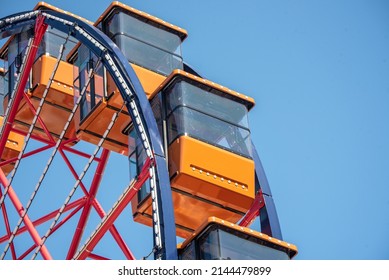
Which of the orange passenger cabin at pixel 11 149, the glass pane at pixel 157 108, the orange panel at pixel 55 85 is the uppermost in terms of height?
the orange passenger cabin at pixel 11 149

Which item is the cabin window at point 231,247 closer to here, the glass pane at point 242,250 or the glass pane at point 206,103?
the glass pane at point 242,250

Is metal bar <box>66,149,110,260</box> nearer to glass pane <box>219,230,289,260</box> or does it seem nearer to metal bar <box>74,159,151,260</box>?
metal bar <box>74,159,151,260</box>

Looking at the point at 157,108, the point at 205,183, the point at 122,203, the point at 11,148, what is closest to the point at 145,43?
the point at 157,108

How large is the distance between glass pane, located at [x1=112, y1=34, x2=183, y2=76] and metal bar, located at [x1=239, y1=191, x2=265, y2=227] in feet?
9.54

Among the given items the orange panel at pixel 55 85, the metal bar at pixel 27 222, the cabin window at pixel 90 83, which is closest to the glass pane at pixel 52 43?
the orange panel at pixel 55 85

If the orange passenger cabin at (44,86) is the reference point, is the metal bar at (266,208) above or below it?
below

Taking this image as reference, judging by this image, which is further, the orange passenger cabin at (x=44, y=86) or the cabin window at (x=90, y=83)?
the orange passenger cabin at (x=44, y=86)

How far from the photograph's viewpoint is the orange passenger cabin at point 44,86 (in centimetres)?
2570

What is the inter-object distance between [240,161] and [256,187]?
1.56 metres

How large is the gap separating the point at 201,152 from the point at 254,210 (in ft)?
7.31

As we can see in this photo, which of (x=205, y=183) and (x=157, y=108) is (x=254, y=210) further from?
(x=157, y=108)

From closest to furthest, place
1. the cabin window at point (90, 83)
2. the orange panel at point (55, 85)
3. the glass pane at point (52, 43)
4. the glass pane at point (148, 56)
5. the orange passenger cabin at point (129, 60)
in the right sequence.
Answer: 1. the orange passenger cabin at point (129, 60)
2. the cabin window at point (90, 83)
3. the glass pane at point (148, 56)
4. the orange panel at point (55, 85)
5. the glass pane at point (52, 43)

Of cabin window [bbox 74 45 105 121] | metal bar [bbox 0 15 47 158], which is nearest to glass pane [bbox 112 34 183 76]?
cabin window [bbox 74 45 105 121]
